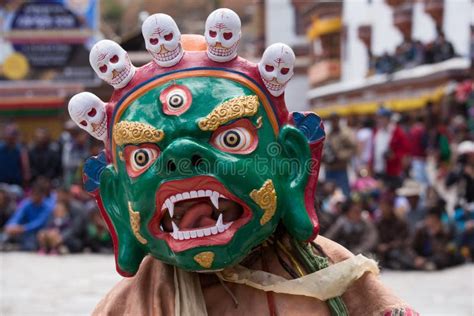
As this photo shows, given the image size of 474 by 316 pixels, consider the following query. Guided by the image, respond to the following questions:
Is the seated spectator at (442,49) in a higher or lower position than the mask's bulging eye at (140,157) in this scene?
higher

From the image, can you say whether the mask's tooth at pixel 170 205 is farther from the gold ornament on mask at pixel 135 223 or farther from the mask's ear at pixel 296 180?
the mask's ear at pixel 296 180

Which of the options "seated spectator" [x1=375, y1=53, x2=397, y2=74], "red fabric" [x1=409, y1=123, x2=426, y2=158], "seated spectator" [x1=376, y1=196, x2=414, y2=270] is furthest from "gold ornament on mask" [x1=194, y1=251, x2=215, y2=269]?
"seated spectator" [x1=375, y1=53, x2=397, y2=74]

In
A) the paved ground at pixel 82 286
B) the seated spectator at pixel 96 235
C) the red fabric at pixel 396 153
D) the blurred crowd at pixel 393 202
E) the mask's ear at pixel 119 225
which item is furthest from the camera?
the red fabric at pixel 396 153

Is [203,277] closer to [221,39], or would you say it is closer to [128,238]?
[128,238]

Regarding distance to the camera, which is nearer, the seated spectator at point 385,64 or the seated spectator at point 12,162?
the seated spectator at point 12,162

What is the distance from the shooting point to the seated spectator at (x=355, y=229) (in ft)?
28.6

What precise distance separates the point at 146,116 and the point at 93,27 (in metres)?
14.4

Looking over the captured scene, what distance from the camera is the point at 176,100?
280 centimetres

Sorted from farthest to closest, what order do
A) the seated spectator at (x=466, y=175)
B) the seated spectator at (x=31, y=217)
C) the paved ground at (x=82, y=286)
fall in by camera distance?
the seated spectator at (x=31, y=217) → the seated spectator at (x=466, y=175) → the paved ground at (x=82, y=286)

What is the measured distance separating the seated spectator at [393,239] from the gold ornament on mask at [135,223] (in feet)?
20.8

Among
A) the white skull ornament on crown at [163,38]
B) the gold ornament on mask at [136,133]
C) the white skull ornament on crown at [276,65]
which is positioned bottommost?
the gold ornament on mask at [136,133]

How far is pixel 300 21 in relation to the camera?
122ft

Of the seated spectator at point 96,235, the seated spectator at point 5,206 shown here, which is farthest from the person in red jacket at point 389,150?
the seated spectator at point 5,206

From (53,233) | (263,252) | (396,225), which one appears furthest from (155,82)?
(53,233)
